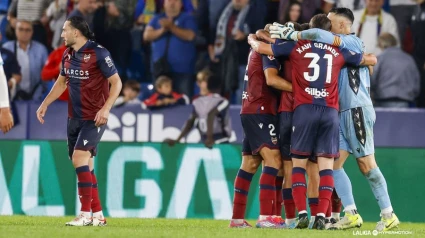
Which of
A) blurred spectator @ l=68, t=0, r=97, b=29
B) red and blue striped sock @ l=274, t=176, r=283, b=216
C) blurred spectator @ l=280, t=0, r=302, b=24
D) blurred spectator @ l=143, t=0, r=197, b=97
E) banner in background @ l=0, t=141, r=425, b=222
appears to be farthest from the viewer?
blurred spectator @ l=68, t=0, r=97, b=29

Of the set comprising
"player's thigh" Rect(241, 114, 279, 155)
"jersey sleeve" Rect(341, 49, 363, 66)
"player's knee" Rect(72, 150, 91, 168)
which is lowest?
"player's knee" Rect(72, 150, 91, 168)

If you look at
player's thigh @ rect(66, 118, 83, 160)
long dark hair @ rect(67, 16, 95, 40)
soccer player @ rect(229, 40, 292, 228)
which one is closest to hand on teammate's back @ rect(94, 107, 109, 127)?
player's thigh @ rect(66, 118, 83, 160)

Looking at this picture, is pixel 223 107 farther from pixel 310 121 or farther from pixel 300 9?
pixel 310 121

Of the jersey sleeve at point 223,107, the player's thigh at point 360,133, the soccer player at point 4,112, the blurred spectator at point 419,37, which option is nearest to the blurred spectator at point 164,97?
the jersey sleeve at point 223,107

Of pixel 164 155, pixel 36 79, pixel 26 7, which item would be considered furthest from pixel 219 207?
pixel 26 7

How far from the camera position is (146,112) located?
50.2 ft

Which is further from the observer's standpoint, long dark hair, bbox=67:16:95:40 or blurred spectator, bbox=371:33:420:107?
blurred spectator, bbox=371:33:420:107

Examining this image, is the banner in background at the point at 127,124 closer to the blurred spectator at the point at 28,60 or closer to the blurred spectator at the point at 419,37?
the blurred spectator at the point at 28,60

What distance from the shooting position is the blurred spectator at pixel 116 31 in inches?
649

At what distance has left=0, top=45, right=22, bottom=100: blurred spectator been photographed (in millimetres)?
16030

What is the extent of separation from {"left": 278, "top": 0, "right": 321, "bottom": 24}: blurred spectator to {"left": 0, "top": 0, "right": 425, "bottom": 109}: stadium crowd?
0.6 inches

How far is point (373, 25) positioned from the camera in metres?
16.0

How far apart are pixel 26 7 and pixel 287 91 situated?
667 cm

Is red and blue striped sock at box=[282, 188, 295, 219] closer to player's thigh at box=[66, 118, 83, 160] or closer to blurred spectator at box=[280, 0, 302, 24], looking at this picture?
player's thigh at box=[66, 118, 83, 160]
